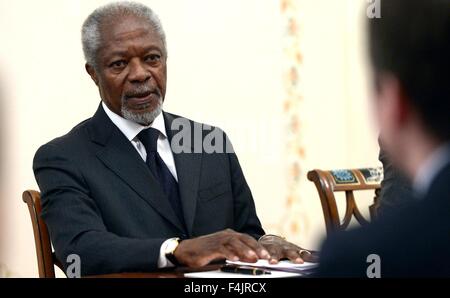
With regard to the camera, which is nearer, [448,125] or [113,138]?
[448,125]

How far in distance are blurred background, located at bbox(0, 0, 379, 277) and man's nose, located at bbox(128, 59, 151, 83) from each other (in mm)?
693

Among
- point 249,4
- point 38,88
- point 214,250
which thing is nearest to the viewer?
point 214,250

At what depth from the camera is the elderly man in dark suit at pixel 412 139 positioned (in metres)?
0.84

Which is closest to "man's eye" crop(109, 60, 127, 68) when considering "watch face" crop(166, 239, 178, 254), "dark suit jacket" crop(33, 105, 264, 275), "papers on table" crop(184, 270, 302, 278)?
"dark suit jacket" crop(33, 105, 264, 275)

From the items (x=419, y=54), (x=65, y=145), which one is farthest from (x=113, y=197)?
(x=419, y=54)

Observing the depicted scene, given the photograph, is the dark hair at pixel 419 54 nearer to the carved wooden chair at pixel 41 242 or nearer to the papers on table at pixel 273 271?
the papers on table at pixel 273 271

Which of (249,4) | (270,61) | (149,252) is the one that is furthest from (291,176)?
(149,252)

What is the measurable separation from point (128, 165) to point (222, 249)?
476 mm

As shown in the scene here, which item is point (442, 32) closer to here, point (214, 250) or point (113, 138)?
point (214, 250)

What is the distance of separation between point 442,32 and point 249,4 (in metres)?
2.25

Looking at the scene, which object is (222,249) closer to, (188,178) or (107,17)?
(188,178)

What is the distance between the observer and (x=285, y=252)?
1799mm

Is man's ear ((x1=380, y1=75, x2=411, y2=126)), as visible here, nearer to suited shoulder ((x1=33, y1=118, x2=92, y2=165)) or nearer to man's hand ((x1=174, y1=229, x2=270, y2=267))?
man's hand ((x1=174, y1=229, x2=270, y2=267))

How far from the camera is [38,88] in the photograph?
285 centimetres
